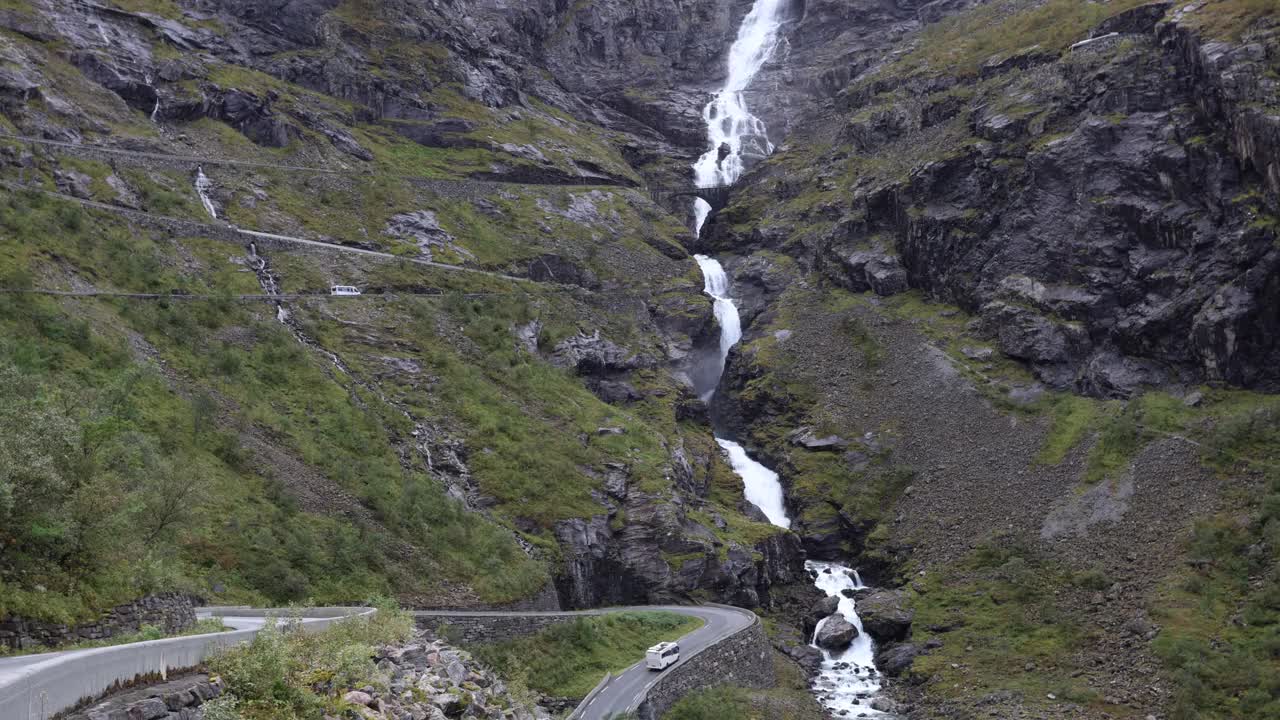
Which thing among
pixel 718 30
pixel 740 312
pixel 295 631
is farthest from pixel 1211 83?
pixel 718 30

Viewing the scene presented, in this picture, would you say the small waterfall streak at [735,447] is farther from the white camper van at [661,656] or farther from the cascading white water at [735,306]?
the white camper van at [661,656]

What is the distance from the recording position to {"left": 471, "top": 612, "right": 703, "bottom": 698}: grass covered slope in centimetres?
2956

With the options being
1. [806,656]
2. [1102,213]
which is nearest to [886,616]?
[806,656]

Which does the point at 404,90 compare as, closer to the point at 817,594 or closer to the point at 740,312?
the point at 740,312

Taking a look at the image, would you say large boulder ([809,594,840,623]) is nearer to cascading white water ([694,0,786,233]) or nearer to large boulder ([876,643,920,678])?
large boulder ([876,643,920,678])

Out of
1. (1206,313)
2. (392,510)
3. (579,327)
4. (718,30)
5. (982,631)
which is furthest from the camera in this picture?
(718,30)

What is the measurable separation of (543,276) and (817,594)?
37.0 metres

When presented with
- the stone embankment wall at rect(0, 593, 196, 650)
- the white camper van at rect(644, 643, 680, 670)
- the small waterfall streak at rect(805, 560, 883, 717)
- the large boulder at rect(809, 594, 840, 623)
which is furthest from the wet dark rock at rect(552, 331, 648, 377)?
the stone embankment wall at rect(0, 593, 196, 650)

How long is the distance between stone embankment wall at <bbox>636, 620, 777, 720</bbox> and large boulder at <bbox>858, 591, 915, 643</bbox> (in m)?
9.04

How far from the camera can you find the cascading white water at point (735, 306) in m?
42.7

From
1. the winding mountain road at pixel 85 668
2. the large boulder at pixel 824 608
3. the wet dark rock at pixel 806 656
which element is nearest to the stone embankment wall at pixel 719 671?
the wet dark rock at pixel 806 656

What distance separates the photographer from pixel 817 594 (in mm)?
51781

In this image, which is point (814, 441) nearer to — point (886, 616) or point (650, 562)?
point (886, 616)

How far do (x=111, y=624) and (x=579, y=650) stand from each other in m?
21.4
